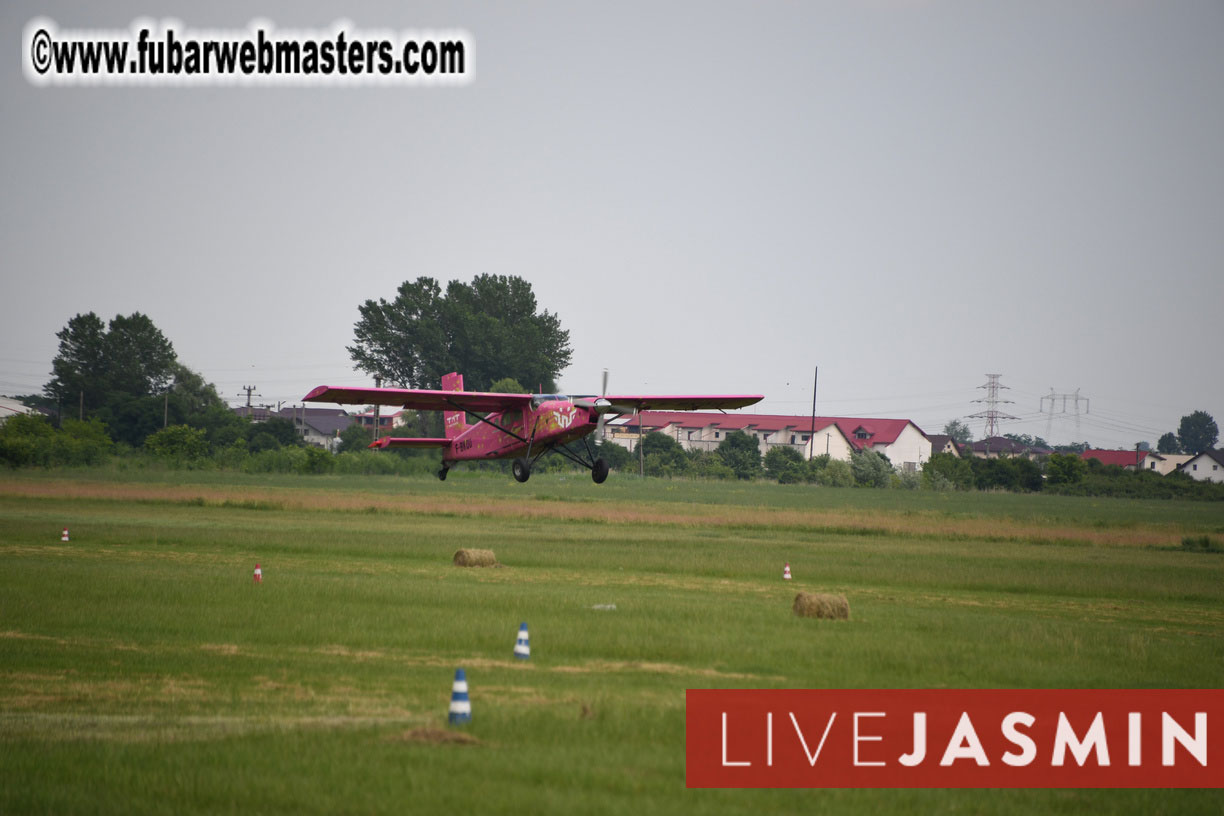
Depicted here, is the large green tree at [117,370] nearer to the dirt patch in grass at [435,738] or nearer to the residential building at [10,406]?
the residential building at [10,406]

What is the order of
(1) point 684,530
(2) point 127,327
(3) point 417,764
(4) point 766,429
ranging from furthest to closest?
(4) point 766,429 < (2) point 127,327 < (1) point 684,530 < (3) point 417,764

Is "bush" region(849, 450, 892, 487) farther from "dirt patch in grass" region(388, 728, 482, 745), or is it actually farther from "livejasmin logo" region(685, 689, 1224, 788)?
"dirt patch in grass" region(388, 728, 482, 745)

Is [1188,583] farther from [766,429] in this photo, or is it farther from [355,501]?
[766,429]

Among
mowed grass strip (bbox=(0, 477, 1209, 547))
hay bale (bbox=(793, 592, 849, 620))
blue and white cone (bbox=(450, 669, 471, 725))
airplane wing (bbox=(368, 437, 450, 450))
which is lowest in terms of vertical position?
mowed grass strip (bbox=(0, 477, 1209, 547))

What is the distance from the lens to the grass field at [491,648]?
11172 mm

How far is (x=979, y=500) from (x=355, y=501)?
51350 mm

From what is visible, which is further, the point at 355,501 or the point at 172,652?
the point at 355,501

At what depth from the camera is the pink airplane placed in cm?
3794

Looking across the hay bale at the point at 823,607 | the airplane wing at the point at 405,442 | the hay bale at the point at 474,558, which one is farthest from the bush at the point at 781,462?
the hay bale at the point at 823,607

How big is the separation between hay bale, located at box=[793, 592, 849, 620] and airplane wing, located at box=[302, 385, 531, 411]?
17463 millimetres

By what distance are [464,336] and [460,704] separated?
120935 millimetres

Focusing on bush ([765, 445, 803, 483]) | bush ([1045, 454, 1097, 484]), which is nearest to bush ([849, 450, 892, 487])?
bush ([765, 445, 803, 483])

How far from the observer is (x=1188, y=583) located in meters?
35.4

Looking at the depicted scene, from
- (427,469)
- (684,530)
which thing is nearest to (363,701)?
(684,530)
